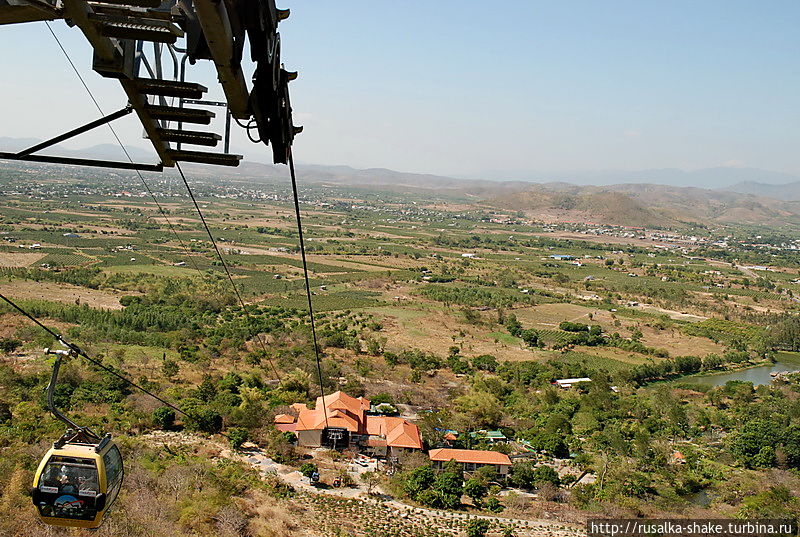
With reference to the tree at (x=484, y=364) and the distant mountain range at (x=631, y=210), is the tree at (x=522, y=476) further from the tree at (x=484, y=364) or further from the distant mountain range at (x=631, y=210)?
the distant mountain range at (x=631, y=210)

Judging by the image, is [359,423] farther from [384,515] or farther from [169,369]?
[169,369]

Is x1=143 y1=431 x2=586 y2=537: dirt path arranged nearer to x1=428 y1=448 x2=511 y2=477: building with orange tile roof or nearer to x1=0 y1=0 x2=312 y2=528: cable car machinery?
x1=428 y1=448 x2=511 y2=477: building with orange tile roof

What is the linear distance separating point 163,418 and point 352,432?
5.46 meters

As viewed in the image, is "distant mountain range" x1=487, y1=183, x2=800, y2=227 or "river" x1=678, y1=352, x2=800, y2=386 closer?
"river" x1=678, y1=352, x2=800, y2=386

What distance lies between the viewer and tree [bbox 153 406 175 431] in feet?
53.9

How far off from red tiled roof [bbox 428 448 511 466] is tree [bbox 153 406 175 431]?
299 inches

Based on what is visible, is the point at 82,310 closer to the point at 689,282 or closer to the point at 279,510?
the point at 279,510

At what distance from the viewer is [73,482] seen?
454cm

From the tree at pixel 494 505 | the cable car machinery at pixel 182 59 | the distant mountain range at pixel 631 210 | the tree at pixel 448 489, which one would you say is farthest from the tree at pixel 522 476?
the distant mountain range at pixel 631 210

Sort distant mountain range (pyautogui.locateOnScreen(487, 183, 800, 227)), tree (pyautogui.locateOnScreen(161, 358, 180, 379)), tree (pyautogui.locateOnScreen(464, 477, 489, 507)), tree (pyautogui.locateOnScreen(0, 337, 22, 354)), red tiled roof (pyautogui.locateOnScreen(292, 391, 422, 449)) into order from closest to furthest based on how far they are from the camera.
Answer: tree (pyautogui.locateOnScreen(464, 477, 489, 507)) < red tiled roof (pyautogui.locateOnScreen(292, 391, 422, 449)) < tree (pyautogui.locateOnScreen(161, 358, 180, 379)) < tree (pyautogui.locateOnScreen(0, 337, 22, 354)) < distant mountain range (pyautogui.locateOnScreen(487, 183, 800, 227))

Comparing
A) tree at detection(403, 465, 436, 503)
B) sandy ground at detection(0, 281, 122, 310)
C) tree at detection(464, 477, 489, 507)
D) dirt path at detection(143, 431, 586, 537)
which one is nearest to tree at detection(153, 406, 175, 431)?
dirt path at detection(143, 431, 586, 537)

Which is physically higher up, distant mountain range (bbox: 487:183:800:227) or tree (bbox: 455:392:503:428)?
distant mountain range (bbox: 487:183:800:227)

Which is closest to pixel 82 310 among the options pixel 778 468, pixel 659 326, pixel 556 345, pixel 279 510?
pixel 279 510

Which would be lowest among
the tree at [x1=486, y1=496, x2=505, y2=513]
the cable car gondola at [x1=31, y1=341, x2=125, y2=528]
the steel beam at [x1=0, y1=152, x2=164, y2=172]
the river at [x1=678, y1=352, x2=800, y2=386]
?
the river at [x1=678, y1=352, x2=800, y2=386]
